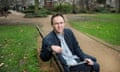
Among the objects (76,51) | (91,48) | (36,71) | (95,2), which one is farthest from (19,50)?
(95,2)

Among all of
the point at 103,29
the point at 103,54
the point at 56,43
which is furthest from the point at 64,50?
the point at 103,29

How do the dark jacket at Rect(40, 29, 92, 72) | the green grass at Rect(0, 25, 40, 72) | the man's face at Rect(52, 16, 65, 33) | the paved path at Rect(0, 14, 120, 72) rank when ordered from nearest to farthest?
1. the dark jacket at Rect(40, 29, 92, 72)
2. the man's face at Rect(52, 16, 65, 33)
3. the paved path at Rect(0, 14, 120, 72)
4. the green grass at Rect(0, 25, 40, 72)

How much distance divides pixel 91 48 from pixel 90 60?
6.75m

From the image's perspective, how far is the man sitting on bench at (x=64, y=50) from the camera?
5801mm

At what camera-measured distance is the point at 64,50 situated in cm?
613

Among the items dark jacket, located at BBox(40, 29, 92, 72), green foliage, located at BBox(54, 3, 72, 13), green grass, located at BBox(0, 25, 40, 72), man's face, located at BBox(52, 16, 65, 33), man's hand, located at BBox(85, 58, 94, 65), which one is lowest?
green foliage, located at BBox(54, 3, 72, 13)

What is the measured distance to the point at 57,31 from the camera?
604 centimetres

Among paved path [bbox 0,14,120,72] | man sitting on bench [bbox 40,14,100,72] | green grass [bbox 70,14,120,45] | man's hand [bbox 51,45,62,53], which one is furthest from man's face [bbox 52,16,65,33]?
green grass [bbox 70,14,120,45]

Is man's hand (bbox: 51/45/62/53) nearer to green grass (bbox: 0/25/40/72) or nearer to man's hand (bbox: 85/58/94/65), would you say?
man's hand (bbox: 85/58/94/65)

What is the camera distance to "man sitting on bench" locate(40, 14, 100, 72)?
580cm

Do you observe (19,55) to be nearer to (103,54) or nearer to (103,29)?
(103,54)

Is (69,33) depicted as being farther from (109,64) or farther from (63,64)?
(109,64)

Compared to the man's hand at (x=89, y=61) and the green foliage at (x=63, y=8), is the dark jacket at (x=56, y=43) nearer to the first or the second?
the man's hand at (x=89, y=61)

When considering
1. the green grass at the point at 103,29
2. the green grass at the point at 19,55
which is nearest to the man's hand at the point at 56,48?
the green grass at the point at 19,55
